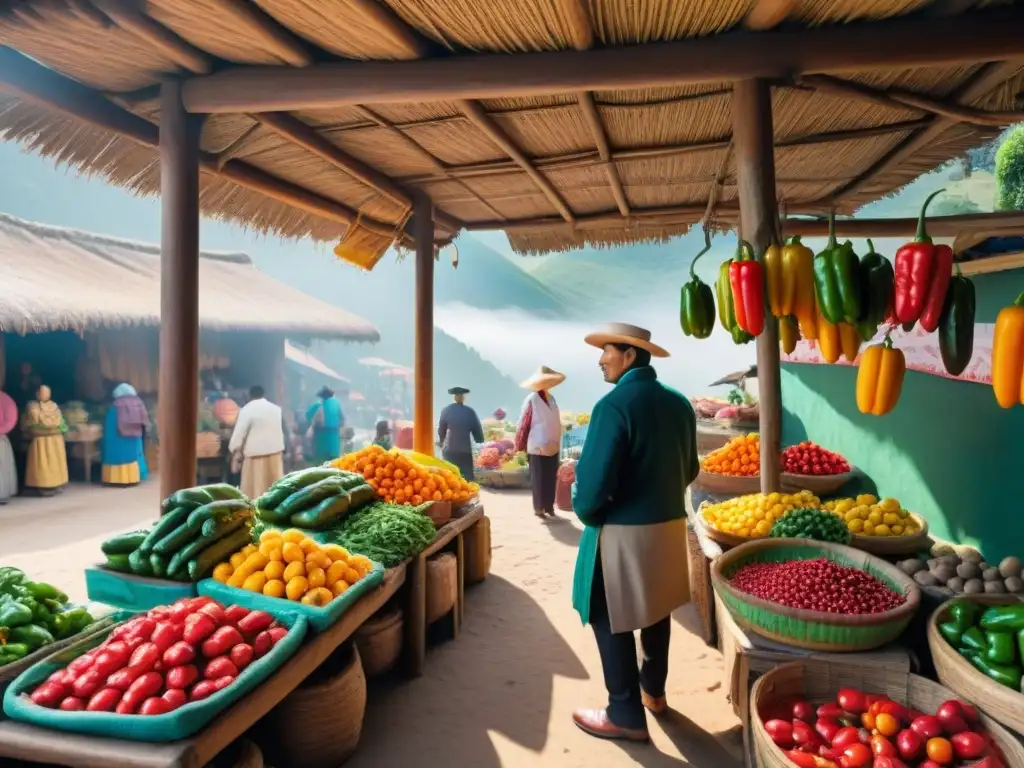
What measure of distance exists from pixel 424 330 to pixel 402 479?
1.98m

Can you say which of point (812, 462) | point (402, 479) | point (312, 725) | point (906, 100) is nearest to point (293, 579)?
point (312, 725)

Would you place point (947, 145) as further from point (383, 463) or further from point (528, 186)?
point (383, 463)

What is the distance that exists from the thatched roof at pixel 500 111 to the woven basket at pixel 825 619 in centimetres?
229

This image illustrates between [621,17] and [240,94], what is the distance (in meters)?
1.85

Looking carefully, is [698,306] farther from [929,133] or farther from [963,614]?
[929,133]

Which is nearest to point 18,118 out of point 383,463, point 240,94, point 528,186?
point 240,94

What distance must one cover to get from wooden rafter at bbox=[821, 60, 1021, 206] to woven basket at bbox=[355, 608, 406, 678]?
4160 mm

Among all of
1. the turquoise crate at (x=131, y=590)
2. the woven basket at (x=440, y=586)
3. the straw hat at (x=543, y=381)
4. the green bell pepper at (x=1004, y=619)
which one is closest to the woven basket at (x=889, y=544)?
the green bell pepper at (x=1004, y=619)

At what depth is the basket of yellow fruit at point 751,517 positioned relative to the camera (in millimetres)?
3658

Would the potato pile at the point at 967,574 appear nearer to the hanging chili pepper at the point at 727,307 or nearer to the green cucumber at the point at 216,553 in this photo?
the hanging chili pepper at the point at 727,307

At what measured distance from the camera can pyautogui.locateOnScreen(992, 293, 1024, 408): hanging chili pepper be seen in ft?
7.48

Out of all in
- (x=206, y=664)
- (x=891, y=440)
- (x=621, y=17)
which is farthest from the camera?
(x=891, y=440)

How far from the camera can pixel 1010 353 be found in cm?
231

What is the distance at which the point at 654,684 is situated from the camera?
3373 mm
